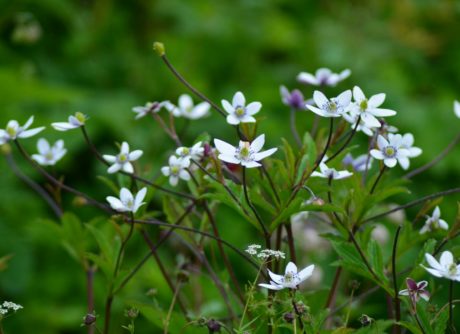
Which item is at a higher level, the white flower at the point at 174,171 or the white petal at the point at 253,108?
the white petal at the point at 253,108

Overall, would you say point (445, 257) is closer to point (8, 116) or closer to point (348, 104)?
point (348, 104)

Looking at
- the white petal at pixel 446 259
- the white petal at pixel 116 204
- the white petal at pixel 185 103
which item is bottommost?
the white petal at pixel 446 259

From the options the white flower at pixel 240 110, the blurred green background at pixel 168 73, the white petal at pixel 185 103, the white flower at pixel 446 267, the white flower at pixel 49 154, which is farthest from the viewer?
the blurred green background at pixel 168 73

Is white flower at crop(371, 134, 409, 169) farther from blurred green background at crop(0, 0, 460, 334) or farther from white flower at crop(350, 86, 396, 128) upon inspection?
blurred green background at crop(0, 0, 460, 334)

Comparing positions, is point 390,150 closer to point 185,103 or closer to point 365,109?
point 365,109

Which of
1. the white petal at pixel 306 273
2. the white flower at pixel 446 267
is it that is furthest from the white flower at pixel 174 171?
the white flower at pixel 446 267

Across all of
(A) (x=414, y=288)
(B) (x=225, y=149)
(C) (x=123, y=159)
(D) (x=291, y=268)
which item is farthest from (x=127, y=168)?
(A) (x=414, y=288)

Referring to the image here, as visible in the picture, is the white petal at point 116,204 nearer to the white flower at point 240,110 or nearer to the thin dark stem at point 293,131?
the white flower at point 240,110
